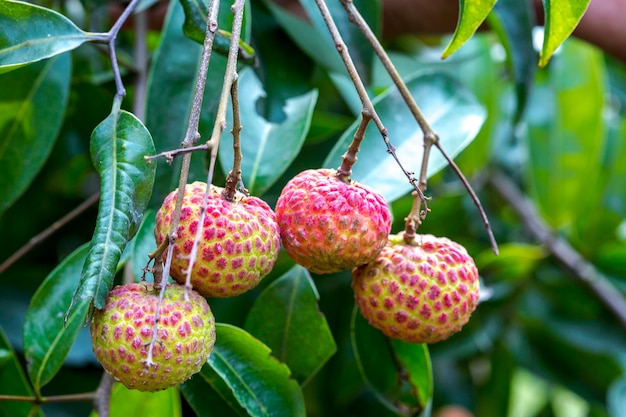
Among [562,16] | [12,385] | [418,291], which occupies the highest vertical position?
[562,16]

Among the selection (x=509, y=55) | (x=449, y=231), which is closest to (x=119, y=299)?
(x=509, y=55)

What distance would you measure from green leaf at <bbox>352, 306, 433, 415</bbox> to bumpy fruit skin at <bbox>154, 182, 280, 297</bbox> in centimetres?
25

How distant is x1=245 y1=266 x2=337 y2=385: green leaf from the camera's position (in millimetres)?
845

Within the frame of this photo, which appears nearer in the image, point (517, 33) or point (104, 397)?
point (104, 397)

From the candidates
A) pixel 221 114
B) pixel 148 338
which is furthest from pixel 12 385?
pixel 221 114

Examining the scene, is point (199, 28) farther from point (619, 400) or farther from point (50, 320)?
point (619, 400)

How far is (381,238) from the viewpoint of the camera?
2.26ft

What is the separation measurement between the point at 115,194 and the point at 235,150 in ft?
0.33

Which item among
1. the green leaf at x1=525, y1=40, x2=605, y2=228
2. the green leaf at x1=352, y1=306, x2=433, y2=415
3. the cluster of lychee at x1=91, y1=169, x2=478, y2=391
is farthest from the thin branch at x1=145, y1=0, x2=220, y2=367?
the green leaf at x1=525, y1=40, x2=605, y2=228

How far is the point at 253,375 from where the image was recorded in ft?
2.47

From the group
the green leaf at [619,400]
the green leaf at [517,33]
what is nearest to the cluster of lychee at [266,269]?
the green leaf at [517,33]

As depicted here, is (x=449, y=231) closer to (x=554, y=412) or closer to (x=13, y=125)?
(x=554, y=412)

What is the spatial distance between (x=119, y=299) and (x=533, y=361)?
1.17m

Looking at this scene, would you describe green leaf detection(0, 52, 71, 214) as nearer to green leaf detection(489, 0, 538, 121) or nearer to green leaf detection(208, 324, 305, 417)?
green leaf detection(208, 324, 305, 417)
